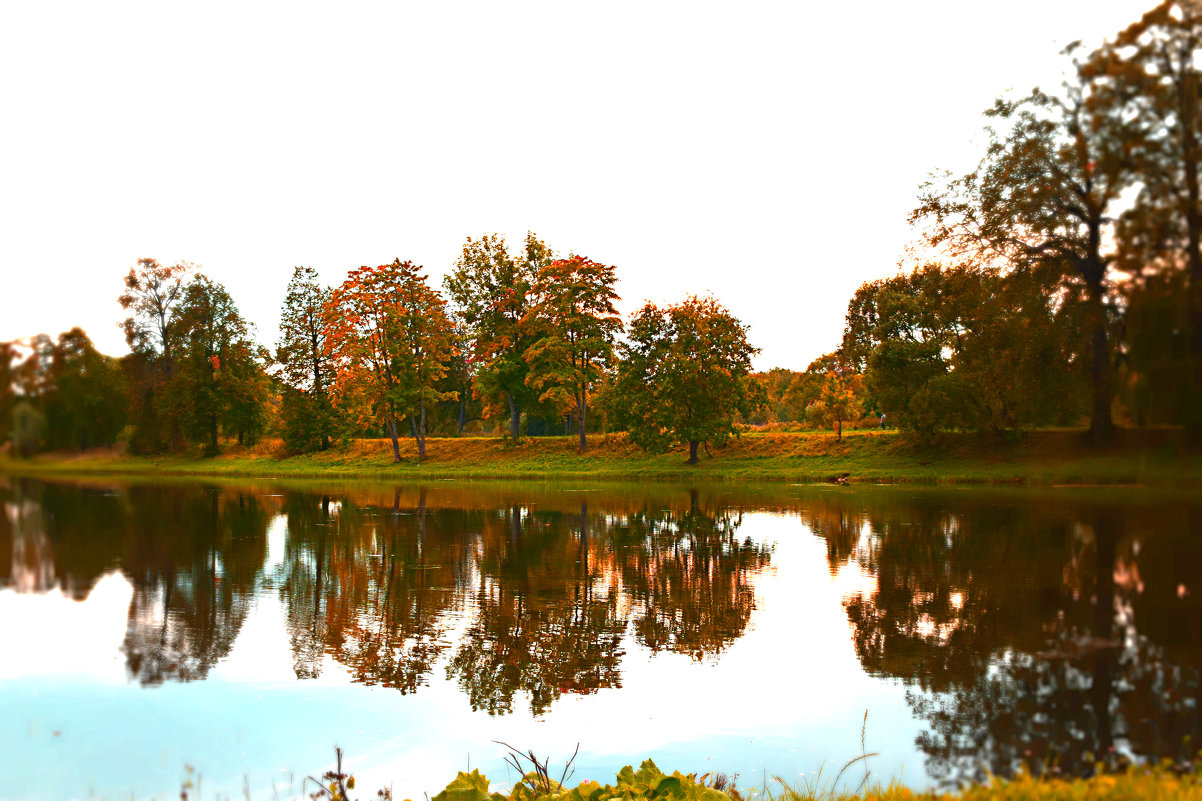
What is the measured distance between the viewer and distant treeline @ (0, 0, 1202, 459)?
34.4 feet

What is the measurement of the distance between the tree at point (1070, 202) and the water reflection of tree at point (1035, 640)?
2.82m

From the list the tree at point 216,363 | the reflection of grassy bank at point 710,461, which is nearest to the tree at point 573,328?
the reflection of grassy bank at point 710,461

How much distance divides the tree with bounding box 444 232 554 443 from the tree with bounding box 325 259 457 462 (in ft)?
11.6

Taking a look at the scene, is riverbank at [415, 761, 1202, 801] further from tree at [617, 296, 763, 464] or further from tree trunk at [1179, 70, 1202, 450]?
tree at [617, 296, 763, 464]

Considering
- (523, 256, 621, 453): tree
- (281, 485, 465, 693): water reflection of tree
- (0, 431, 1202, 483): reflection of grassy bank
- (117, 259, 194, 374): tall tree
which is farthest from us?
(117, 259, 194, 374): tall tree

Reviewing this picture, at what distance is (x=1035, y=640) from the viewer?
928cm

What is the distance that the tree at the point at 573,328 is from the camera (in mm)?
52281

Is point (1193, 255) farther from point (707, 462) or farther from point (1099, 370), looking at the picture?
point (707, 462)

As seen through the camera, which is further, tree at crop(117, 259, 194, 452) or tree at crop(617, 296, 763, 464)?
tree at crop(117, 259, 194, 452)

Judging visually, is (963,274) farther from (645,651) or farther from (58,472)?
(58,472)

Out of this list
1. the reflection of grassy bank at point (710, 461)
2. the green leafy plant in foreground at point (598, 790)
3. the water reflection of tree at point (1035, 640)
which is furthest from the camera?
the reflection of grassy bank at point (710, 461)

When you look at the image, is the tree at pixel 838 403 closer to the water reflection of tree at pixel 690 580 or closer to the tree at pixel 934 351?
the tree at pixel 934 351

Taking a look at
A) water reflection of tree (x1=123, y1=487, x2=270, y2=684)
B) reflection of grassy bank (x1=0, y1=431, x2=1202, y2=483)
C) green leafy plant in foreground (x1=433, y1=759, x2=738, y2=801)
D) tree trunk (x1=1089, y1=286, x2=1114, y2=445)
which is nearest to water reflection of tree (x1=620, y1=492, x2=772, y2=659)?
green leafy plant in foreground (x1=433, y1=759, x2=738, y2=801)

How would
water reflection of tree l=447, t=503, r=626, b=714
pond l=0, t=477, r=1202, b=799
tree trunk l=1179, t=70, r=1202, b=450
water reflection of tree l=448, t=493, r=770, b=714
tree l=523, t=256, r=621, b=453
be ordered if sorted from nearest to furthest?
pond l=0, t=477, r=1202, b=799
water reflection of tree l=447, t=503, r=626, b=714
water reflection of tree l=448, t=493, r=770, b=714
tree trunk l=1179, t=70, r=1202, b=450
tree l=523, t=256, r=621, b=453
